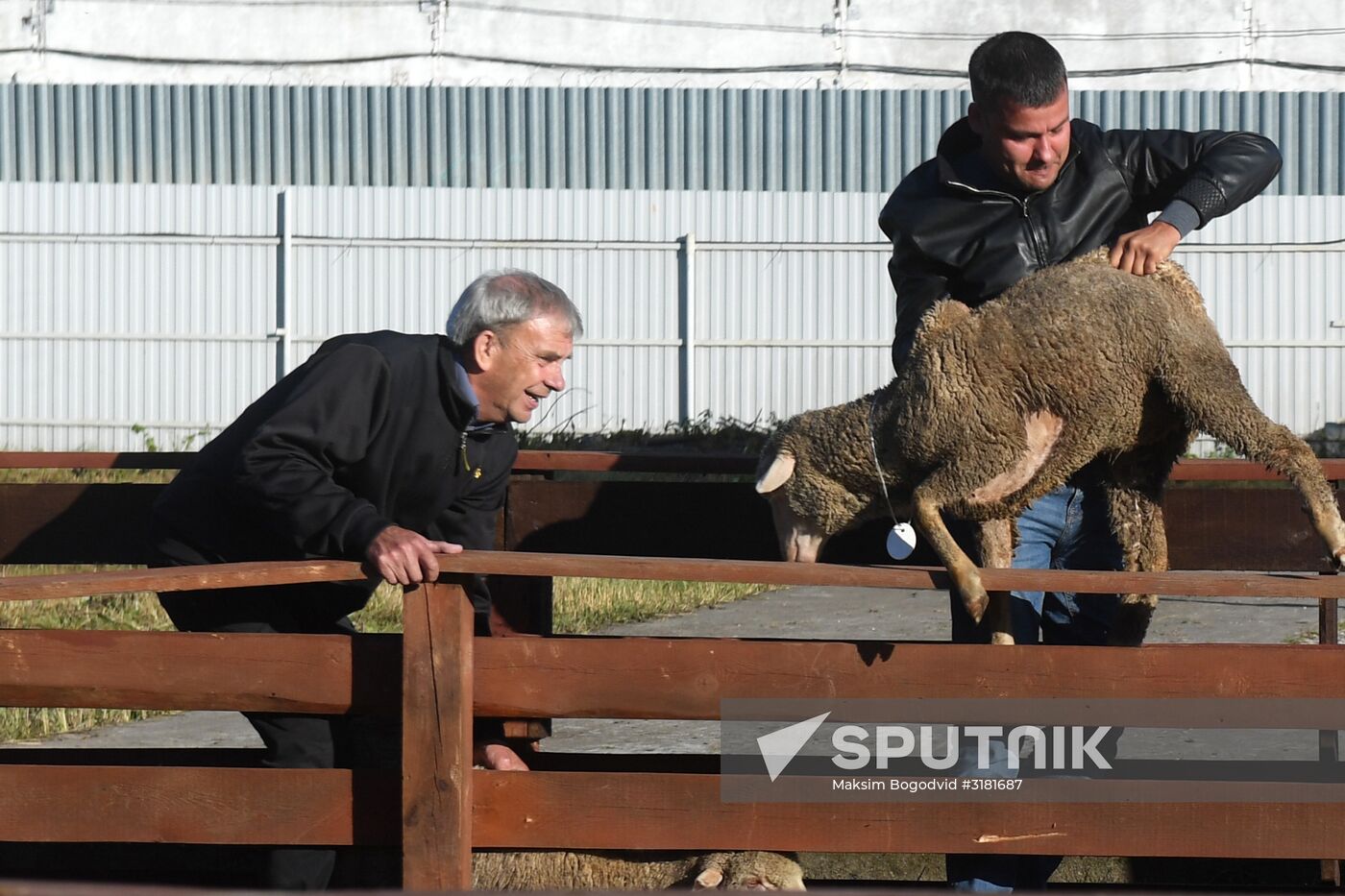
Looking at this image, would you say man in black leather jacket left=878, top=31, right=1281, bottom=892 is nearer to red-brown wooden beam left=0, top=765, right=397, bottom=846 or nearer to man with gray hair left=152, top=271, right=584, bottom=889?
man with gray hair left=152, top=271, right=584, bottom=889

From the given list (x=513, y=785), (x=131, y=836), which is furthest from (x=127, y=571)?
(x=513, y=785)

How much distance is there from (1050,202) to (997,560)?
0.82 meters

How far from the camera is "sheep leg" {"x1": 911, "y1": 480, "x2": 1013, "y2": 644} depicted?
2.95m

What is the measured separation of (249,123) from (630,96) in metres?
3.90

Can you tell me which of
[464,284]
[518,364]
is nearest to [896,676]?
[518,364]

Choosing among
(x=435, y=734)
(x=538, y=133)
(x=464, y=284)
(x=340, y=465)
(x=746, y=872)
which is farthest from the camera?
(x=538, y=133)

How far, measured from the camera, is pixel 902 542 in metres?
3.14

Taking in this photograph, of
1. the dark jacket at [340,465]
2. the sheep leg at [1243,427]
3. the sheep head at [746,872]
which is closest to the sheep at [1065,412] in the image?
the sheep leg at [1243,427]

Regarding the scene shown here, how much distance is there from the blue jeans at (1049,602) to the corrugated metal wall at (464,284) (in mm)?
10259

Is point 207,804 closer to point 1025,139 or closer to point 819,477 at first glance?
point 819,477

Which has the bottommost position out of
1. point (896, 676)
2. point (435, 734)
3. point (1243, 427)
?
point (435, 734)

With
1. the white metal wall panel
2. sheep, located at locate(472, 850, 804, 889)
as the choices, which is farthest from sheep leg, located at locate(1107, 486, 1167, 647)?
the white metal wall panel

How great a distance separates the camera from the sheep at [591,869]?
3213 millimetres

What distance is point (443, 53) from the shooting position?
59.1ft
